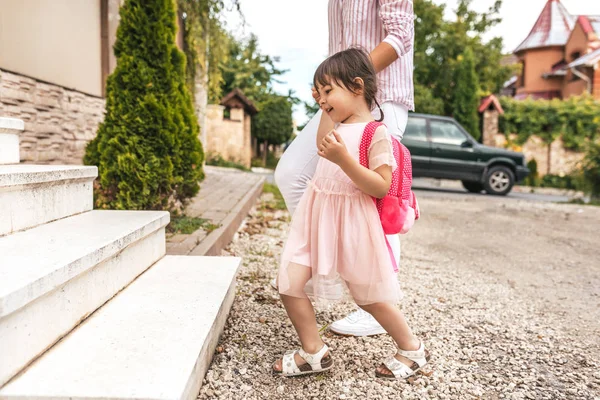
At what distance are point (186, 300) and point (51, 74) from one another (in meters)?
3.65

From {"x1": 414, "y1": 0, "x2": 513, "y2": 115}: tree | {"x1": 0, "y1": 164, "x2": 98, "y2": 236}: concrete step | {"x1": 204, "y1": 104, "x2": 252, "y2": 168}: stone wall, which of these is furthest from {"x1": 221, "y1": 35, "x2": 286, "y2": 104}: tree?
{"x1": 0, "y1": 164, "x2": 98, "y2": 236}: concrete step

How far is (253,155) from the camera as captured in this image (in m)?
21.7

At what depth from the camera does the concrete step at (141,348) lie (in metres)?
1.29

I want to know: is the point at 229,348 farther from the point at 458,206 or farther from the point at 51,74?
the point at 458,206

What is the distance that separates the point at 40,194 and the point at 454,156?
1035 cm

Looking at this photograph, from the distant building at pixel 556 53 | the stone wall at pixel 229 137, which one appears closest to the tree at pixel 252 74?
the stone wall at pixel 229 137

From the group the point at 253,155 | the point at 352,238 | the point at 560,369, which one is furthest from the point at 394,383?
the point at 253,155

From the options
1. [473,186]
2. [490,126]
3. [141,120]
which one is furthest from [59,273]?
[490,126]

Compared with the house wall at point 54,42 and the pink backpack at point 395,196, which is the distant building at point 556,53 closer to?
the house wall at point 54,42

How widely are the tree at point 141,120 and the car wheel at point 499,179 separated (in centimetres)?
948

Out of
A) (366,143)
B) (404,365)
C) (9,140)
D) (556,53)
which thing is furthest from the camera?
(556,53)

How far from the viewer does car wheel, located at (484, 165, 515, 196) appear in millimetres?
11609

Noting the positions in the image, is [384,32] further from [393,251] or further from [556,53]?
[556,53]

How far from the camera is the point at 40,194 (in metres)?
2.09
